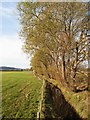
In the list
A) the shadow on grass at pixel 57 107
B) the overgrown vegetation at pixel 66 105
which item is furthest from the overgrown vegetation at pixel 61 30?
the shadow on grass at pixel 57 107

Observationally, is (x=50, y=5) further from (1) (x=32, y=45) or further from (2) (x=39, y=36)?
(1) (x=32, y=45)

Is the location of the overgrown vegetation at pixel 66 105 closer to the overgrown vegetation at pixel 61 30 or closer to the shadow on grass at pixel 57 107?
the shadow on grass at pixel 57 107

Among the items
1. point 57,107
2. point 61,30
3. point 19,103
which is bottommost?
point 57,107

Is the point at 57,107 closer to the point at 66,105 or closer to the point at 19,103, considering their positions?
the point at 66,105

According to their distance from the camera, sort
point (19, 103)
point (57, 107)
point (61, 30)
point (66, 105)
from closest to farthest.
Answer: point (57, 107) < point (19, 103) < point (66, 105) < point (61, 30)

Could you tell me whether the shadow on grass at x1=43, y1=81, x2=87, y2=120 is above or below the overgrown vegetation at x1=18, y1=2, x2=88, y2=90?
below

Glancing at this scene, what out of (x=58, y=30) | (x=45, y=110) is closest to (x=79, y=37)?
(x=58, y=30)

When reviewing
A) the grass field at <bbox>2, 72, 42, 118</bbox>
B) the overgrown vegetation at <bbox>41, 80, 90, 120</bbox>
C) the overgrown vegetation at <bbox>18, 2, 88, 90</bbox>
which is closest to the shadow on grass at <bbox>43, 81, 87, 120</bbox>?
the overgrown vegetation at <bbox>41, 80, 90, 120</bbox>

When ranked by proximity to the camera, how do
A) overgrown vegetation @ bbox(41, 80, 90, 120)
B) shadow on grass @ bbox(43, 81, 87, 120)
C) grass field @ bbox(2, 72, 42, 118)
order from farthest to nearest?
1. overgrown vegetation @ bbox(41, 80, 90, 120)
2. grass field @ bbox(2, 72, 42, 118)
3. shadow on grass @ bbox(43, 81, 87, 120)

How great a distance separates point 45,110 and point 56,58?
5606 mm

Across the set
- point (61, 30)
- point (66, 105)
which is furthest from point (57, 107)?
point (61, 30)

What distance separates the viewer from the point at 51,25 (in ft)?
43.8

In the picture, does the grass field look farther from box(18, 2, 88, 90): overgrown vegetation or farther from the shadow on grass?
box(18, 2, 88, 90): overgrown vegetation

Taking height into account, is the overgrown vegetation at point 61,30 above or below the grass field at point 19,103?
above
